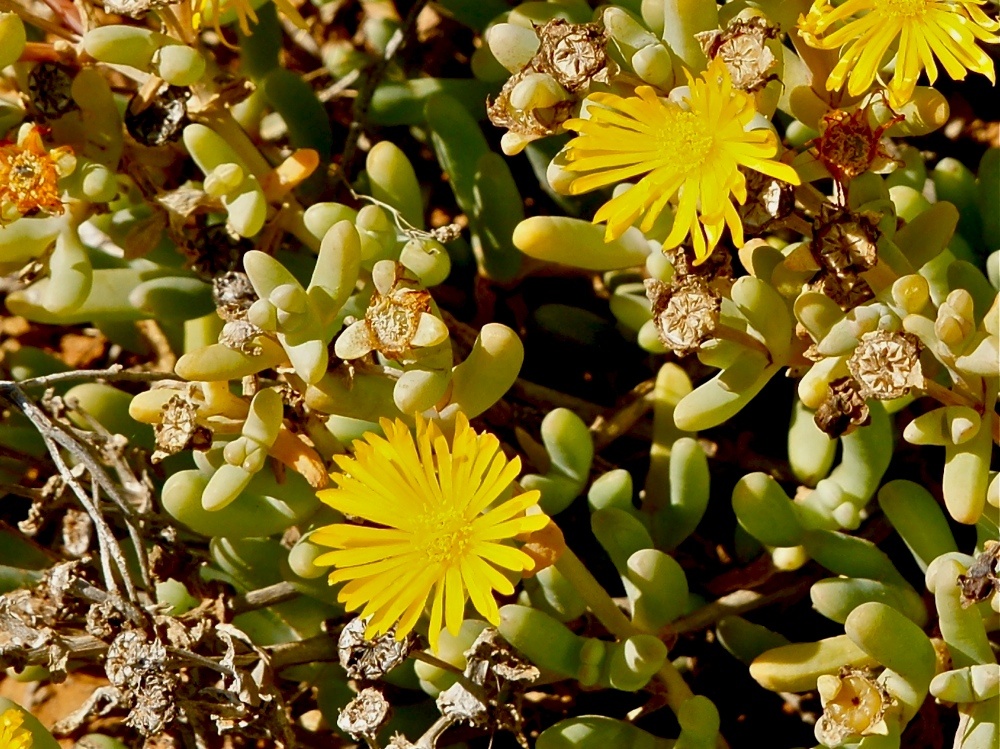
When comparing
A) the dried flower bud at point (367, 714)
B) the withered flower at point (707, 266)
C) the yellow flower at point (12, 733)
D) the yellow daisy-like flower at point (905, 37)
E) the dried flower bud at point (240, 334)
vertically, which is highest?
the yellow daisy-like flower at point (905, 37)

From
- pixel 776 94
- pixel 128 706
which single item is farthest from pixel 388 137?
pixel 128 706

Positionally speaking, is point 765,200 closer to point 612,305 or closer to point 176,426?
point 612,305

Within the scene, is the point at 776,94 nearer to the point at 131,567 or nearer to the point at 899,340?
the point at 899,340

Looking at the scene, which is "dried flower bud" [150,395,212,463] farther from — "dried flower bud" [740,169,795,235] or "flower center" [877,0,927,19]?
"flower center" [877,0,927,19]

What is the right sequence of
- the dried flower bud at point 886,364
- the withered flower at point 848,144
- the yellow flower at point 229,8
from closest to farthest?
1. the dried flower bud at point 886,364
2. the withered flower at point 848,144
3. the yellow flower at point 229,8

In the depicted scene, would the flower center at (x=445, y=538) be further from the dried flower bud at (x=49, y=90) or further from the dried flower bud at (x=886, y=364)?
the dried flower bud at (x=49, y=90)

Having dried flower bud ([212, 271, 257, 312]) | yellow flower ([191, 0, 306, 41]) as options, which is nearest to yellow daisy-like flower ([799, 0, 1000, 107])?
yellow flower ([191, 0, 306, 41])

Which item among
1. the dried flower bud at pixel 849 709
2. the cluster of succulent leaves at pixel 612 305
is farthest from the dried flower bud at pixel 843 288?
the dried flower bud at pixel 849 709
